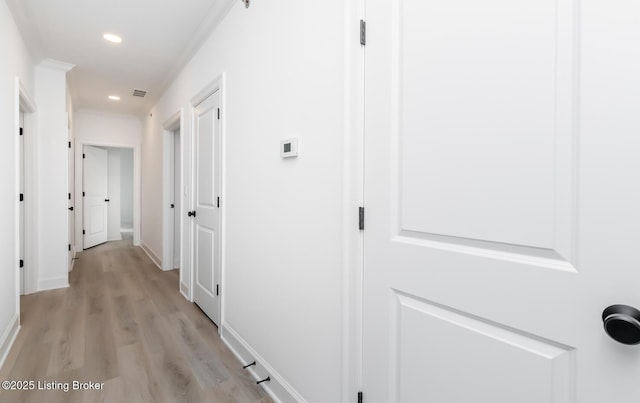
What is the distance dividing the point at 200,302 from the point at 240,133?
184 cm

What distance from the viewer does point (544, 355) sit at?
2.48 ft

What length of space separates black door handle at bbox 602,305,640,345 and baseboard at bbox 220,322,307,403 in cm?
134

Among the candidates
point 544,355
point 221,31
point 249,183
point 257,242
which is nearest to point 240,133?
point 249,183

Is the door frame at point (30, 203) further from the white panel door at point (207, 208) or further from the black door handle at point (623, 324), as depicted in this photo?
the black door handle at point (623, 324)

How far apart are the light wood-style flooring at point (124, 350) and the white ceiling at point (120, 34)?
2.63 metres

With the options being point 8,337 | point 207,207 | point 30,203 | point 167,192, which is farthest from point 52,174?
point 207,207

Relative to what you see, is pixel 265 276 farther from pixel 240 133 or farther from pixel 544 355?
pixel 544 355

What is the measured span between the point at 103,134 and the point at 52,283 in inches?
126

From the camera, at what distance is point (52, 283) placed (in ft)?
11.9

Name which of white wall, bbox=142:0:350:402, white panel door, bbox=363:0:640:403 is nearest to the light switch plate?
white wall, bbox=142:0:350:402

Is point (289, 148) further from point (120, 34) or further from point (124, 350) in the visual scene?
point (120, 34)

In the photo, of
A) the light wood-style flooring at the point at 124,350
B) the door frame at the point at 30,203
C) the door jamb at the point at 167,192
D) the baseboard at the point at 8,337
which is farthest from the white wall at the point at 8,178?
the door jamb at the point at 167,192

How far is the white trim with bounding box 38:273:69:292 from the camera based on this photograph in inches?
141

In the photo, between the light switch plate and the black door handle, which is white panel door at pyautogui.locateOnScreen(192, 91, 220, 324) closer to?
the light switch plate
